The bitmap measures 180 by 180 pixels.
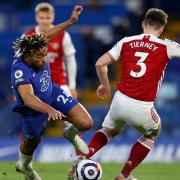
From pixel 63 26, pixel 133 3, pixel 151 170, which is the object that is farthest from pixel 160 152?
pixel 133 3

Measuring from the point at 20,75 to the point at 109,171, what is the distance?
2.65 metres

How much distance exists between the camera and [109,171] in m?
10.6

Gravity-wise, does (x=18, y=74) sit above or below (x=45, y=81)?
above

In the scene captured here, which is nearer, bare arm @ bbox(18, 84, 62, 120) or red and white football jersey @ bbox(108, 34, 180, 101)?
bare arm @ bbox(18, 84, 62, 120)

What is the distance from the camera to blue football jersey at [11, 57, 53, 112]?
8.41 m

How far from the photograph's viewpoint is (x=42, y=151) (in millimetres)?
13734

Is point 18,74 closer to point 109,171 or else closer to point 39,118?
point 39,118

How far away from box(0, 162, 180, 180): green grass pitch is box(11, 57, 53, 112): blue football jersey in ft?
3.77

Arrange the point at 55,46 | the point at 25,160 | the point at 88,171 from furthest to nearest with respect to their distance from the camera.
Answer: the point at 55,46, the point at 25,160, the point at 88,171

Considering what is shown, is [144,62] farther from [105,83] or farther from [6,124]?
[6,124]

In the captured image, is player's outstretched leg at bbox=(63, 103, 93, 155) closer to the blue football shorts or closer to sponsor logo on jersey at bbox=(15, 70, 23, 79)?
the blue football shorts

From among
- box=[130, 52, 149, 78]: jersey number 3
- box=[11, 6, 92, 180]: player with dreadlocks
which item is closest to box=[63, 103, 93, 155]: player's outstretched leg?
box=[11, 6, 92, 180]: player with dreadlocks

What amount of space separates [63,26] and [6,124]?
6.61 m

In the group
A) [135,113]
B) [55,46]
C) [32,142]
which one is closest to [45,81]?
[32,142]
